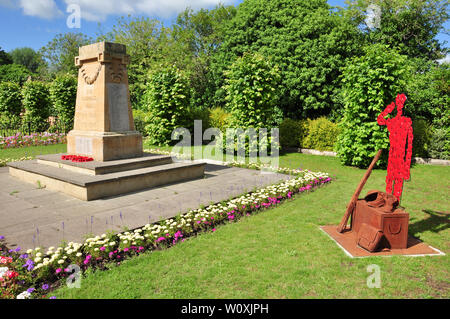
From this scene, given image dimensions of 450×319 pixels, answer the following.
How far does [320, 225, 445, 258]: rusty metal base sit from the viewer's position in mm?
4426

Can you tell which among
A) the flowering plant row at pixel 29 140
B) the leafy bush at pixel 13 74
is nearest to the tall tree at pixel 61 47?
the leafy bush at pixel 13 74

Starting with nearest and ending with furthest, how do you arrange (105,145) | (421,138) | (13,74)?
(105,145)
(421,138)
(13,74)

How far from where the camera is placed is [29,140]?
16.1 meters

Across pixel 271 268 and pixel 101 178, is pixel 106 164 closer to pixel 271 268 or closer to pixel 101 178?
pixel 101 178

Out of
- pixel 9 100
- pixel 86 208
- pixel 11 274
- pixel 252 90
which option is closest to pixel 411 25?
pixel 252 90

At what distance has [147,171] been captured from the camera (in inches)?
316

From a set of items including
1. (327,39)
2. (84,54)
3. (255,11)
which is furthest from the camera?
(255,11)

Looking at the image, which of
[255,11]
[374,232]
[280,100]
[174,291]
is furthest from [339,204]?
[255,11]

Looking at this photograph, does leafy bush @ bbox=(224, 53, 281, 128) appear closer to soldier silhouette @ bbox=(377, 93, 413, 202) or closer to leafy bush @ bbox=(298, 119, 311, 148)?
leafy bush @ bbox=(298, 119, 311, 148)

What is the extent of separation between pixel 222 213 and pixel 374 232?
2.69 metres

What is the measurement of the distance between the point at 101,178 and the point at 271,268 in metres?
4.81

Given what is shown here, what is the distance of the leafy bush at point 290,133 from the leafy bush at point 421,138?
4.70 meters

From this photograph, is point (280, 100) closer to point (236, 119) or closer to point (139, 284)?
point (236, 119)

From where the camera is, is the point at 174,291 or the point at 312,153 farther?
the point at 312,153
